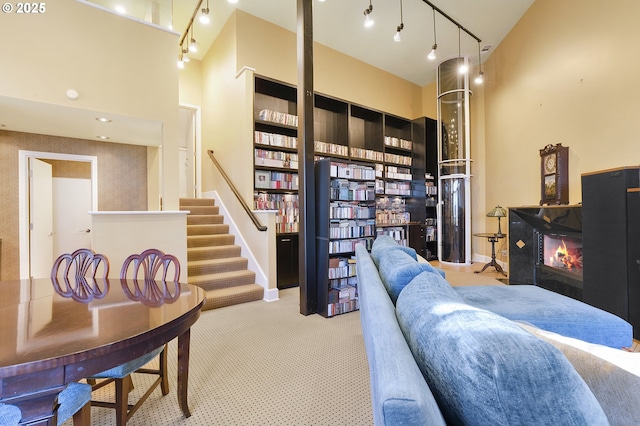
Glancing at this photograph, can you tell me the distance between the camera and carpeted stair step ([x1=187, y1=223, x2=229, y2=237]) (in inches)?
174

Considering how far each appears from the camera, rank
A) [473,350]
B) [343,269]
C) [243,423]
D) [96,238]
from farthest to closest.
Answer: [343,269]
[96,238]
[243,423]
[473,350]

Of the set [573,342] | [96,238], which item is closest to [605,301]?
[573,342]

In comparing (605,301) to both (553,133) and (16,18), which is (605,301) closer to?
(553,133)

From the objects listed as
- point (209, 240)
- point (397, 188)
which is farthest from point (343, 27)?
point (209, 240)

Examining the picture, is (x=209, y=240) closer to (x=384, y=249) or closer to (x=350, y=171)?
(x=350, y=171)

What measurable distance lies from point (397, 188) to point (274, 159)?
2882 mm

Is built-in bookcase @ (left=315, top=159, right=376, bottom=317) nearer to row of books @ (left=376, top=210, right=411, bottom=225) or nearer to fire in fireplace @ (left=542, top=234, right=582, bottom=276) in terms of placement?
row of books @ (left=376, top=210, right=411, bottom=225)

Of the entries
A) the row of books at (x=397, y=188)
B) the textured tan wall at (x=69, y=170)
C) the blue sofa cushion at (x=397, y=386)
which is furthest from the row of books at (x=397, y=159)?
the blue sofa cushion at (x=397, y=386)

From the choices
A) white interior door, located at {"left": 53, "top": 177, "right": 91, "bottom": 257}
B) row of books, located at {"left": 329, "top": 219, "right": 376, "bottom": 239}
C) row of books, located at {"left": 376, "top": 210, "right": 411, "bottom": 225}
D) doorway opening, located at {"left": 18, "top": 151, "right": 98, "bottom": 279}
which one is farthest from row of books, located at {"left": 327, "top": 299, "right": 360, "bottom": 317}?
white interior door, located at {"left": 53, "top": 177, "right": 91, "bottom": 257}

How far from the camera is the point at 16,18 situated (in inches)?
109

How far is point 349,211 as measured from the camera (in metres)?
3.35

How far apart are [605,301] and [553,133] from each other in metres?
2.69

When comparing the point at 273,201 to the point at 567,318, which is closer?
the point at 567,318

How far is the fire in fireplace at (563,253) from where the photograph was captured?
130 inches
